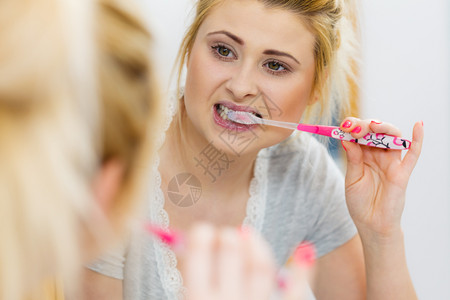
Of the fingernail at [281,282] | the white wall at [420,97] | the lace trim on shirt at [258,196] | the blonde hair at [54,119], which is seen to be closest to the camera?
the blonde hair at [54,119]

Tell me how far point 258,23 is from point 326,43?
4.8 inches

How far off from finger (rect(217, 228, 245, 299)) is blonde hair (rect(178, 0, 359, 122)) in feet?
1.38

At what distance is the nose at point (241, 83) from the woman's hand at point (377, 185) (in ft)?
0.51

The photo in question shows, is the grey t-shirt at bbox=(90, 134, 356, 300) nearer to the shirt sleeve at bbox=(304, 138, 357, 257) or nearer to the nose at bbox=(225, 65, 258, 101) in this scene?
the shirt sleeve at bbox=(304, 138, 357, 257)

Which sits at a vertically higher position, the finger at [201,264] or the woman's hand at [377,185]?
the woman's hand at [377,185]

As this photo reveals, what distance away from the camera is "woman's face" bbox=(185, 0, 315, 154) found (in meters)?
0.70

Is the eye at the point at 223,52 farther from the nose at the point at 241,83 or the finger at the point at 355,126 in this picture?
the finger at the point at 355,126

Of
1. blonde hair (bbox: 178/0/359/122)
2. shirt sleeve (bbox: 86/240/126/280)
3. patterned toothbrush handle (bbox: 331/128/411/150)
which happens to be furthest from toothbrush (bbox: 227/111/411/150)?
shirt sleeve (bbox: 86/240/126/280)

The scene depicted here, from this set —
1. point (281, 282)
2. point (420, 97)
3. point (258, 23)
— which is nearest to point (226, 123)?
point (258, 23)

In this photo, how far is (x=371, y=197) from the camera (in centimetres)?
76

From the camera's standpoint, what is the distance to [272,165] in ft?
2.88

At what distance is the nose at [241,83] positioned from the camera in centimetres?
71

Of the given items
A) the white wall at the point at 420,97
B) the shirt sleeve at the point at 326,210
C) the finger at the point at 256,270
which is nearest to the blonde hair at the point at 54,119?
the finger at the point at 256,270

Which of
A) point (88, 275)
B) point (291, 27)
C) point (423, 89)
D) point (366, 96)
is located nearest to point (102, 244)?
point (88, 275)
